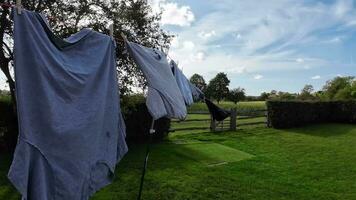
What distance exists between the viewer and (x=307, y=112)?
2408cm

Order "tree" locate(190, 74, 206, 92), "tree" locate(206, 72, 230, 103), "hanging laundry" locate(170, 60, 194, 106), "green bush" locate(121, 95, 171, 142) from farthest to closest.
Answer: "tree" locate(206, 72, 230, 103)
"tree" locate(190, 74, 206, 92)
"green bush" locate(121, 95, 171, 142)
"hanging laundry" locate(170, 60, 194, 106)

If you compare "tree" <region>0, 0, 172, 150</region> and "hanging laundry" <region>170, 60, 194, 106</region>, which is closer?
"hanging laundry" <region>170, 60, 194, 106</region>

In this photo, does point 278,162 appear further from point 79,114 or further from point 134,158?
point 79,114

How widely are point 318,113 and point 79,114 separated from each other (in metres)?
22.7

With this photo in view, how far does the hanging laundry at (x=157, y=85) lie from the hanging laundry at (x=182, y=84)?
1003mm

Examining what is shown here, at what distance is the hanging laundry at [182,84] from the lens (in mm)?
6992

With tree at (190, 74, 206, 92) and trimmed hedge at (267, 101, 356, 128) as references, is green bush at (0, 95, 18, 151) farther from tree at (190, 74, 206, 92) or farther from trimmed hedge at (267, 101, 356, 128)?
trimmed hedge at (267, 101, 356, 128)

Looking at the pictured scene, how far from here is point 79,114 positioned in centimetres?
423

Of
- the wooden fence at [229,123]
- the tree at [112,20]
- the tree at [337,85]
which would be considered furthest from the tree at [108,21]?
the tree at [337,85]

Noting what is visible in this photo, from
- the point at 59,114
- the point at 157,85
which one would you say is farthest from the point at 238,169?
the point at 59,114

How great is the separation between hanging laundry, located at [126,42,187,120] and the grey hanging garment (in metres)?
0.84

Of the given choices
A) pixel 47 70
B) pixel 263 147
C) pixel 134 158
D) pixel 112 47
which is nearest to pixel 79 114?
pixel 47 70

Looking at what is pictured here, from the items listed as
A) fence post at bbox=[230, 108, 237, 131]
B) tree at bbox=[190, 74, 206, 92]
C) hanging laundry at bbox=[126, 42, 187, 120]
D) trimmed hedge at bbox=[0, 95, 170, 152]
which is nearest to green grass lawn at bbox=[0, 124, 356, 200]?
trimmed hedge at bbox=[0, 95, 170, 152]

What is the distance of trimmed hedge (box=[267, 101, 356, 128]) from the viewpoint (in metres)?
23.0
